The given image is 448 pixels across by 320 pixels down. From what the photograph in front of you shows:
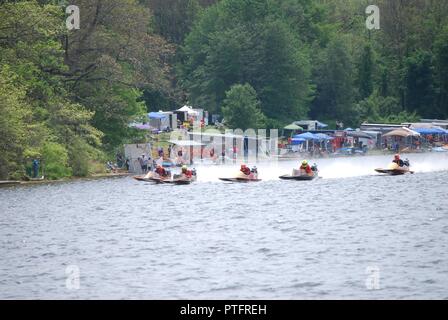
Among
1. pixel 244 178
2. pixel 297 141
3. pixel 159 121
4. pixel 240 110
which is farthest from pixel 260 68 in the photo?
pixel 244 178

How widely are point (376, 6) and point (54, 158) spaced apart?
256ft

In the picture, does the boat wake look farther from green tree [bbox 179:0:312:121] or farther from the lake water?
green tree [bbox 179:0:312:121]

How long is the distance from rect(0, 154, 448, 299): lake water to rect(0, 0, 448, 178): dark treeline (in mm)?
6455

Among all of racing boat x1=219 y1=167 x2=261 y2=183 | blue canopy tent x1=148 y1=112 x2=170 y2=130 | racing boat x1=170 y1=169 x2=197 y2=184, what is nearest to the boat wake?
racing boat x1=219 y1=167 x2=261 y2=183

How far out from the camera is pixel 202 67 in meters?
136

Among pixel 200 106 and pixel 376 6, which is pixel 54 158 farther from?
pixel 376 6

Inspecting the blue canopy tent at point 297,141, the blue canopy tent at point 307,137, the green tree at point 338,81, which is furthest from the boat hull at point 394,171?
the green tree at point 338,81

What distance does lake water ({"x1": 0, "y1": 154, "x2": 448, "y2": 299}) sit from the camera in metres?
41.1

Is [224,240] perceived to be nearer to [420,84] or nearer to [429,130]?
[429,130]

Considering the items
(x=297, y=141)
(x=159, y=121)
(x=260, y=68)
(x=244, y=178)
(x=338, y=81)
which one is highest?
(x=260, y=68)

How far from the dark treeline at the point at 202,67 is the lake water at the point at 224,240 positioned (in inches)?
254

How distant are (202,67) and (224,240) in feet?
276

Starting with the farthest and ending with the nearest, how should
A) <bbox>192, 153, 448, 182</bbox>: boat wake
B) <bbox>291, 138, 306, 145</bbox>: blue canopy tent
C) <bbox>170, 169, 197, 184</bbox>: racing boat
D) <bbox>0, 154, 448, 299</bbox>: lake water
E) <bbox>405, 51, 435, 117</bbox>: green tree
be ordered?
<bbox>405, 51, 435, 117</bbox>: green tree, <bbox>291, 138, 306, 145</bbox>: blue canopy tent, <bbox>192, 153, 448, 182</bbox>: boat wake, <bbox>170, 169, 197, 184</bbox>: racing boat, <bbox>0, 154, 448, 299</bbox>: lake water

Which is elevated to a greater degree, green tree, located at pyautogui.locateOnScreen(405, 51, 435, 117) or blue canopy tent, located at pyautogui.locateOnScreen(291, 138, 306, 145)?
green tree, located at pyautogui.locateOnScreen(405, 51, 435, 117)
